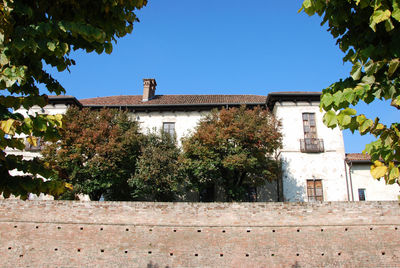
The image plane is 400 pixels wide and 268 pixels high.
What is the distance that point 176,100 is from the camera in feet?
79.0

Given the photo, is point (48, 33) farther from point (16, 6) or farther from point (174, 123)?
point (174, 123)

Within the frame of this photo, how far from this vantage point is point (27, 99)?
13.9 ft

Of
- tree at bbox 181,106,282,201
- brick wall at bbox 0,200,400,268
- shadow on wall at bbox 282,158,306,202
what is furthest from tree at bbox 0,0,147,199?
shadow on wall at bbox 282,158,306,202

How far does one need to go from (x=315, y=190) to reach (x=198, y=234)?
965 centimetres

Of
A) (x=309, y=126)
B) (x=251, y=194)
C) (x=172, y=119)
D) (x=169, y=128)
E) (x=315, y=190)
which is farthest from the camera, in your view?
(x=172, y=119)

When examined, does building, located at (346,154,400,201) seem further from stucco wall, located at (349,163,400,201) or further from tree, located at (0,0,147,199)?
tree, located at (0,0,147,199)

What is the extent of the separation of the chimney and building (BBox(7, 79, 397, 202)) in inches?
51.8

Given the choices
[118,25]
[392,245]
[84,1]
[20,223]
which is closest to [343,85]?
[118,25]

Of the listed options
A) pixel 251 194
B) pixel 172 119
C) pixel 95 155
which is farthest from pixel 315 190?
pixel 95 155

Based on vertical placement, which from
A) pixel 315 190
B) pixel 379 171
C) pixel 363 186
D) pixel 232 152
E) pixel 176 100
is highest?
pixel 176 100

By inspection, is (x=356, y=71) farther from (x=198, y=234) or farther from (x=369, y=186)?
(x=369, y=186)

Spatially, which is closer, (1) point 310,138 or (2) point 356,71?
(2) point 356,71

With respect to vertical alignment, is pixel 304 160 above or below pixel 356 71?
above

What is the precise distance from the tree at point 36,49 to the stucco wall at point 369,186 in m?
19.3
